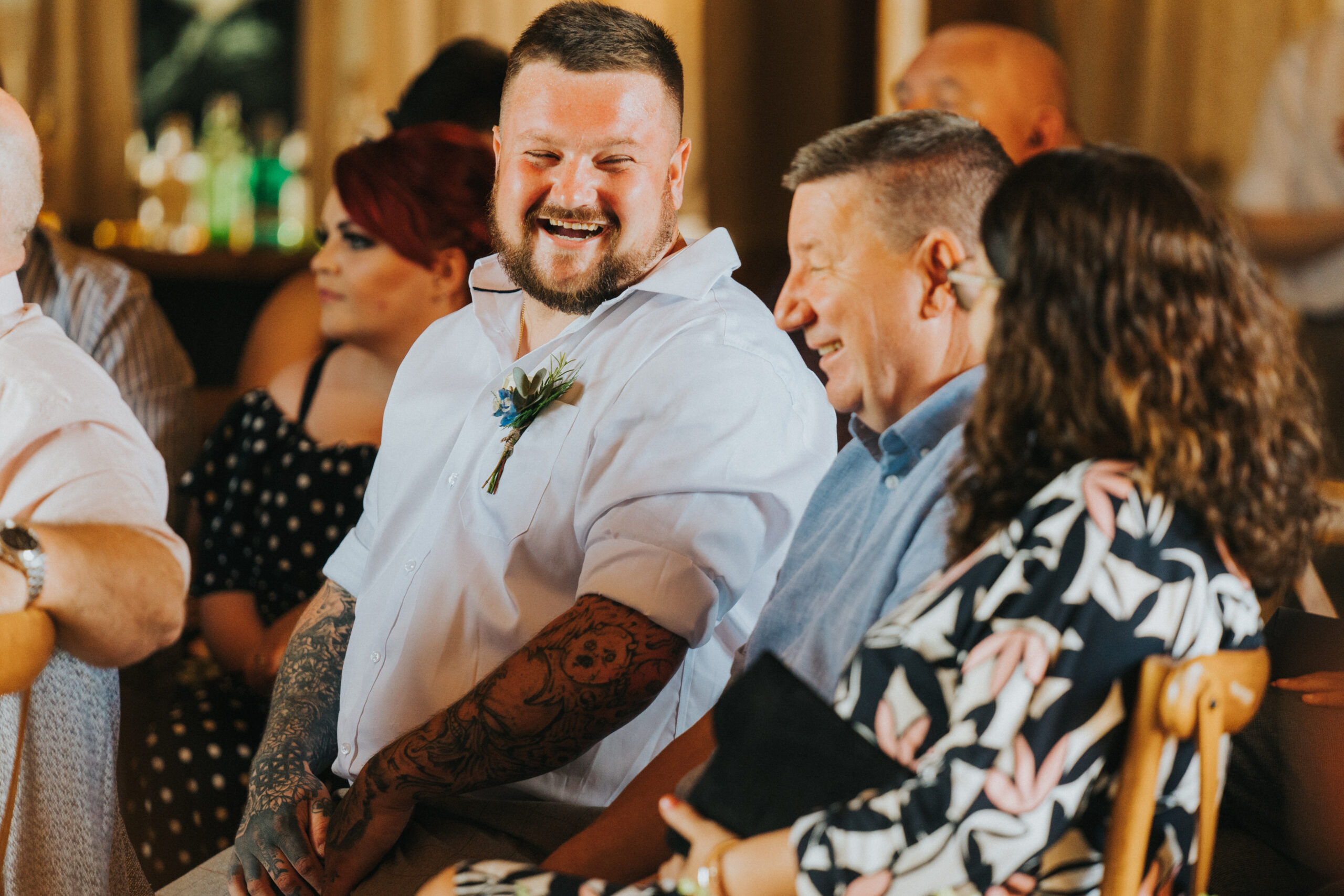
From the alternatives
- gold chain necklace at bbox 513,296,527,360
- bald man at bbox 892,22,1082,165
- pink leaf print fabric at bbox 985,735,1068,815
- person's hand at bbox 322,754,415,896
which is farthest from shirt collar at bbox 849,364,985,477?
bald man at bbox 892,22,1082,165

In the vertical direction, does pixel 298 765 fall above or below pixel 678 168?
below

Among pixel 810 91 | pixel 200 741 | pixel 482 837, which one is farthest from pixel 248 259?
pixel 482 837

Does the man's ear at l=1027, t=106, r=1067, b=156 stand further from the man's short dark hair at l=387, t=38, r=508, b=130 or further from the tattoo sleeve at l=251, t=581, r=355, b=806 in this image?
the tattoo sleeve at l=251, t=581, r=355, b=806

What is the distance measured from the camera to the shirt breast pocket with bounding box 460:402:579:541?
127 cm

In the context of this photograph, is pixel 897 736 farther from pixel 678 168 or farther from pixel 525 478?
pixel 678 168

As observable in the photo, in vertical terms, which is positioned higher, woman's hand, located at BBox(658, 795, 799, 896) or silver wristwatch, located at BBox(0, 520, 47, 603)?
silver wristwatch, located at BBox(0, 520, 47, 603)

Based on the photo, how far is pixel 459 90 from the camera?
2.50 m

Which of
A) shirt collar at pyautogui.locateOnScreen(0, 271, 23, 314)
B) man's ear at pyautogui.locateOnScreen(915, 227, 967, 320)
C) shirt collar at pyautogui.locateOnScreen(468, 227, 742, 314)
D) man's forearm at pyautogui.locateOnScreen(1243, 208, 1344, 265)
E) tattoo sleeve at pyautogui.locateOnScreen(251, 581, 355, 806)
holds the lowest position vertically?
tattoo sleeve at pyautogui.locateOnScreen(251, 581, 355, 806)

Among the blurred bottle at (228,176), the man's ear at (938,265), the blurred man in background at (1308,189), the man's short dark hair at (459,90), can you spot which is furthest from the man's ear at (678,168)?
the blurred bottle at (228,176)

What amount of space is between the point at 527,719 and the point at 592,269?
0.45 metres

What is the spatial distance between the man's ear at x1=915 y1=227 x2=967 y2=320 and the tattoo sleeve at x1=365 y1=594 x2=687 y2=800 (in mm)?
381

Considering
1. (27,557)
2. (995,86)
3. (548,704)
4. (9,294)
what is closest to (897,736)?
(548,704)

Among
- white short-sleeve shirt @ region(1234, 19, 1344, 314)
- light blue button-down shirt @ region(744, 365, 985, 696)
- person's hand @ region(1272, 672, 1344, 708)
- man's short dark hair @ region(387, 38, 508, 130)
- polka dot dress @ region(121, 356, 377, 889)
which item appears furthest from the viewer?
white short-sleeve shirt @ region(1234, 19, 1344, 314)

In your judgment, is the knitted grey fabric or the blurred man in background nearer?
the knitted grey fabric
